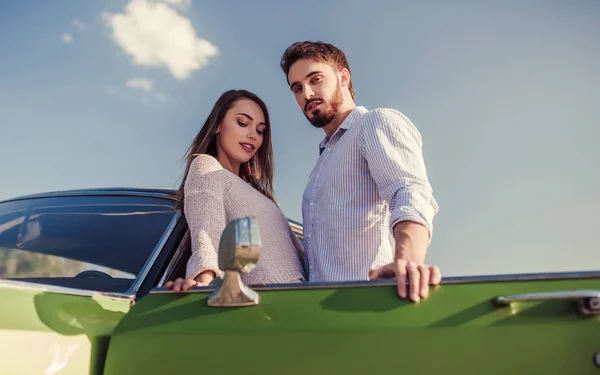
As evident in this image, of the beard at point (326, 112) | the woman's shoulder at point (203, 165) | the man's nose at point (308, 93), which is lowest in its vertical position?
the woman's shoulder at point (203, 165)

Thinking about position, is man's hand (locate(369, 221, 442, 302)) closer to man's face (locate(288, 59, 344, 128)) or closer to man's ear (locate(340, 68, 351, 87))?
man's face (locate(288, 59, 344, 128))

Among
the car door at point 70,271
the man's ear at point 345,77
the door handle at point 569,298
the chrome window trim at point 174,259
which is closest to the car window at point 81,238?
the car door at point 70,271

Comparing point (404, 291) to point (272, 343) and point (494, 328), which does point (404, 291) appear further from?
point (272, 343)

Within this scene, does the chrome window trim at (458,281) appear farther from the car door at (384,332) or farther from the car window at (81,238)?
the car window at (81,238)

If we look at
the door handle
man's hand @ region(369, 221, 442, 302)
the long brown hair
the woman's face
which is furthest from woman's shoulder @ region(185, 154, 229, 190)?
the door handle

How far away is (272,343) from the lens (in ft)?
4.32

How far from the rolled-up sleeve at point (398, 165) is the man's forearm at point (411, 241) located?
0.07ft

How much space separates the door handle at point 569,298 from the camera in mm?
1246

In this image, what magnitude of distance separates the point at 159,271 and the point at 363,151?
1.04 metres

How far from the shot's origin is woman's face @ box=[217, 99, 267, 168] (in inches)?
115

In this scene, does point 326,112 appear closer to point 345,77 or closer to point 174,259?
point 345,77

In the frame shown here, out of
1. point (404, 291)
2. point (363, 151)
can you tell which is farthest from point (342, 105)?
point (404, 291)

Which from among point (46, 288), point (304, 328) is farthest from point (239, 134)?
point (304, 328)

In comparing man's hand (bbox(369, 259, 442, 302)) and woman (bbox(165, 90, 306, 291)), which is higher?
woman (bbox(165, 90, 306, 291))
